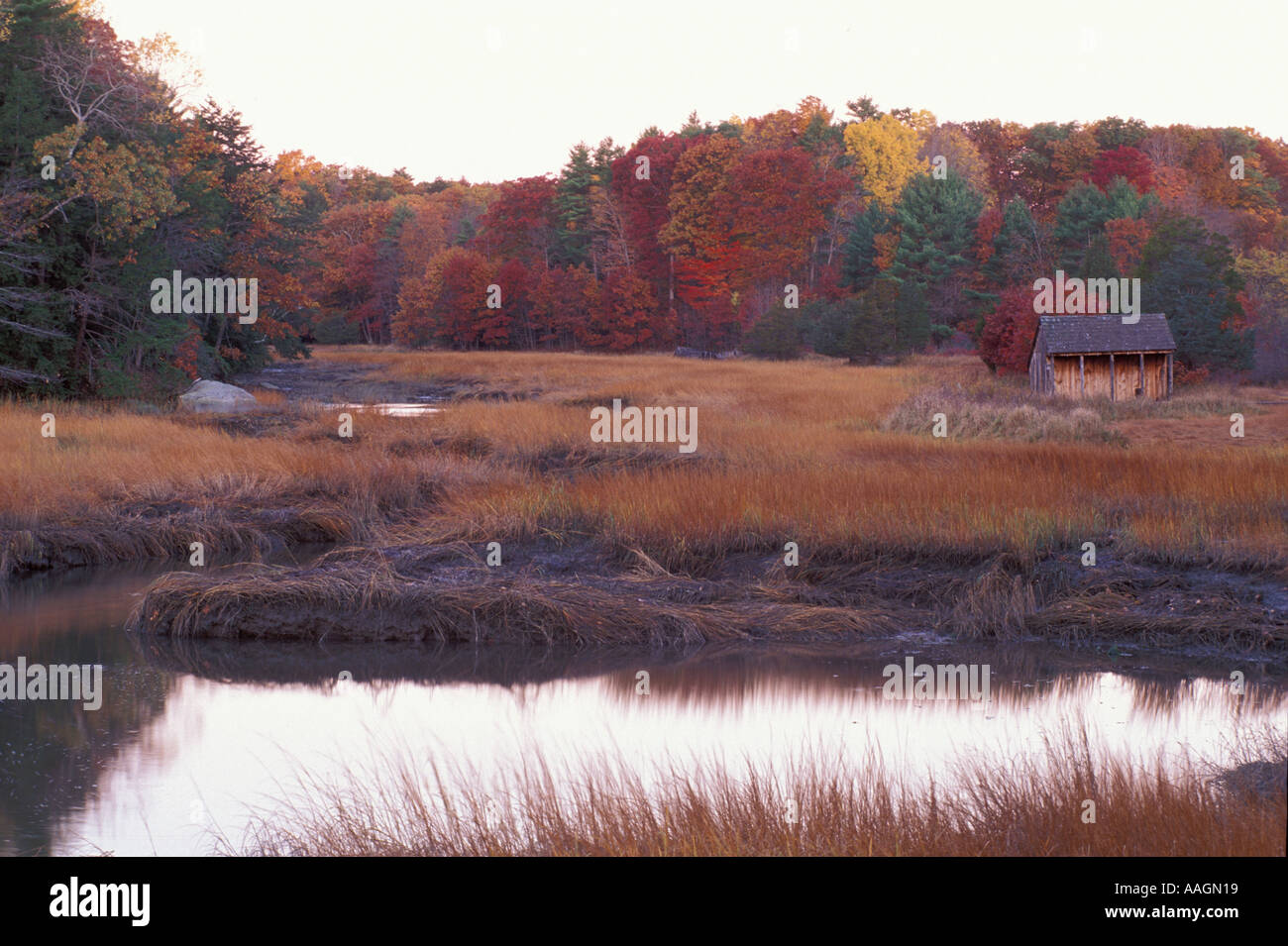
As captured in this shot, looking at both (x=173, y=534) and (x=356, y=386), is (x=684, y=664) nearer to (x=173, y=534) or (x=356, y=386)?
(x=173, y=534)

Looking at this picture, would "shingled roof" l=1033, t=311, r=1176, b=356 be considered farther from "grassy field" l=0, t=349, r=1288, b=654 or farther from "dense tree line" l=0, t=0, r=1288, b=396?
"grassy field" l=0, t=349, r=1288, b=654

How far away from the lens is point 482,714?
37.8ft

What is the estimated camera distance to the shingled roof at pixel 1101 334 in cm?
3847

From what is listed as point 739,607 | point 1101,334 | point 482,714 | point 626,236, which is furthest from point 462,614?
point 626,236

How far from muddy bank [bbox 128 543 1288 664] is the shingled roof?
84.9 feet

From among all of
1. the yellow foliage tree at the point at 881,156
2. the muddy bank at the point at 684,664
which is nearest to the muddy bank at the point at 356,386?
the muddy bank at the point at 684,664

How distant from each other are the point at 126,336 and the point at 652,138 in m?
53.8

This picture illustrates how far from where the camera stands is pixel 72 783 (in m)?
9.43

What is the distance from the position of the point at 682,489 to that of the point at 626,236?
61915mm

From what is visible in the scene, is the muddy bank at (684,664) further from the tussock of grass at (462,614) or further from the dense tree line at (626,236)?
the dense tree line at (626,236)

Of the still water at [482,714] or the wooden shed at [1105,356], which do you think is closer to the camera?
the still water at [482,714]

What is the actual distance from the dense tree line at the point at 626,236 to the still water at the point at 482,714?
18018 mm

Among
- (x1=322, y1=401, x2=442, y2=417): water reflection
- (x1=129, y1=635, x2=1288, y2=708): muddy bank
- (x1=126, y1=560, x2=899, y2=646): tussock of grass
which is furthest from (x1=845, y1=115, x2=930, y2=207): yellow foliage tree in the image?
(x1=129, y1=635, x2=1288, y2=708): muddy bank
